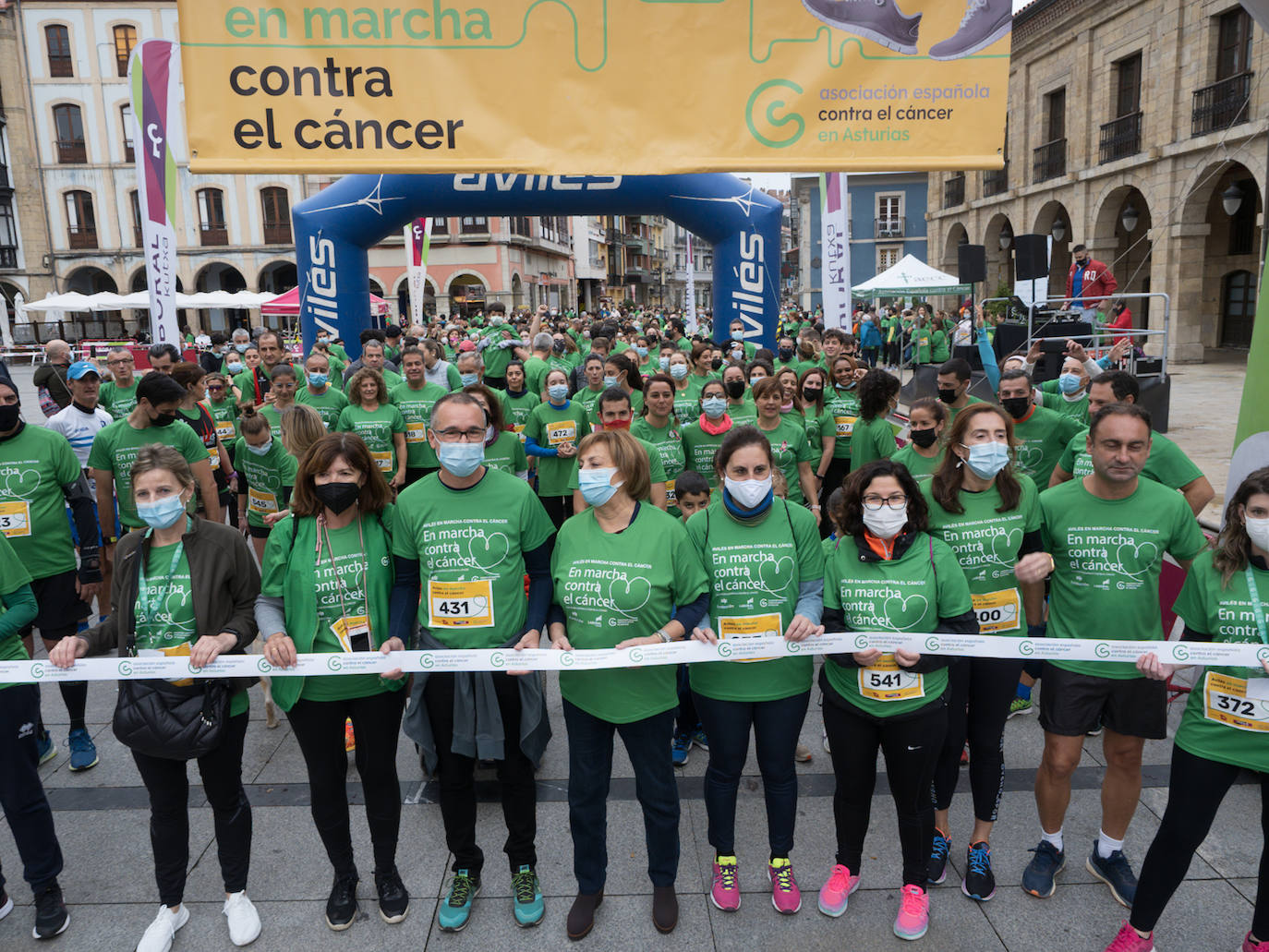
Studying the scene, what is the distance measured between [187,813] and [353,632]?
98 centimetres

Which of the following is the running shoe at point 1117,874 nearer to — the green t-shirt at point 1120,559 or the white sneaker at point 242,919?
the green t-shirt at point 1120,559

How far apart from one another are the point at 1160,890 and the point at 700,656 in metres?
1.82

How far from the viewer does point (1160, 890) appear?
3.05m

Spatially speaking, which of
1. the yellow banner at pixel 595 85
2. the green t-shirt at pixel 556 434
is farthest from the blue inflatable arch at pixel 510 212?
the yellow banner at pixel 595 85

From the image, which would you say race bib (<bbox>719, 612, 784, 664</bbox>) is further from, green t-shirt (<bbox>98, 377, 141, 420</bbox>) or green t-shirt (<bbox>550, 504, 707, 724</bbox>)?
green t-shirt (<bbox>98, 377, 141, 420</bbox>)

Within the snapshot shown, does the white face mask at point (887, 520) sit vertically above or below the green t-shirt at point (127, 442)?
below

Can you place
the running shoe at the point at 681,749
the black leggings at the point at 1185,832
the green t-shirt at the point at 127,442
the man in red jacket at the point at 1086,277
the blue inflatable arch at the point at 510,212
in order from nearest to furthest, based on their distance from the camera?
the black leggings at the point at 1185,832 → the running shoe at the point at 681,749 → the green t-shirt at the point at 127,442 → the blue inflatable arch at the point at 510,212 → the man in red jacket at the point at 1086,277

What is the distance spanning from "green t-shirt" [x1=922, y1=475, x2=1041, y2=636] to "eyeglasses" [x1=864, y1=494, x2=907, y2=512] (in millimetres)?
444

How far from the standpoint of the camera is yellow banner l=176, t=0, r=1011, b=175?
3.09 metres

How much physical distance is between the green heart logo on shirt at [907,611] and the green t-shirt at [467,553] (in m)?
1.39

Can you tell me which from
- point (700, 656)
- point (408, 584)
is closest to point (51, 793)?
point (408, 584)

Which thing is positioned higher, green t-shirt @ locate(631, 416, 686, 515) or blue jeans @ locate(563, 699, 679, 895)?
green t-shirt @ locate(631, 416, 686, 515)

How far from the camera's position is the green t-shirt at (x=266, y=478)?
6.06m

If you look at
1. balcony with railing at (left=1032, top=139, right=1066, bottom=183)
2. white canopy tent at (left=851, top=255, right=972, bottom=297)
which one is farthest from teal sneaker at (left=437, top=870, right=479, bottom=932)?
balcony with railing at (left=1032, top=139, right=1066, bottom=183)
